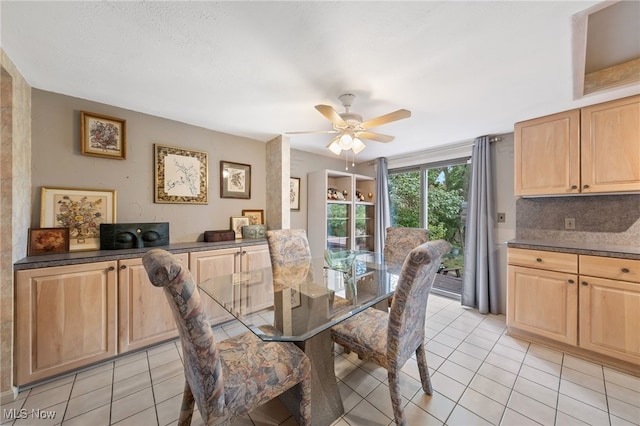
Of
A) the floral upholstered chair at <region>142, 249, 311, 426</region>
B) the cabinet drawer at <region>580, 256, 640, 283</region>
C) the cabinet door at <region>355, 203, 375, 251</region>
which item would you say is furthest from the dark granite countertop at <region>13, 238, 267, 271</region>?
the cabinet drawer at <region>580, 256, 640, 283</region>

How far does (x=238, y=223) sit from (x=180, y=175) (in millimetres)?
865

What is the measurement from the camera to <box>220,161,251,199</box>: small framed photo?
2949 mm

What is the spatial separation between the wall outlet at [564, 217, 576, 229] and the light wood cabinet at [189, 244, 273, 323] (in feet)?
10.7

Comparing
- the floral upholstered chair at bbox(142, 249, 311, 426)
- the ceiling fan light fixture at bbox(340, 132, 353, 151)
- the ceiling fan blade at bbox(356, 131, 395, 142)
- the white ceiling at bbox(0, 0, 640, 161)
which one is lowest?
the floral upholstered chair at bbox(142, 249, 311, 426)

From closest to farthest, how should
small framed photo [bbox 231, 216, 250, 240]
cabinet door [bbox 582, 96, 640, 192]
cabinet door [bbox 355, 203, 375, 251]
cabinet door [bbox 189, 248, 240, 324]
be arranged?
cabinet door [bbox 582, 96, 640, 192], cabinet door [bbox 189, 248, 240, 324], small framed photo [bbox 231, 216, 250, 240], cabinet door [bbox 355, 203, 375, 251]

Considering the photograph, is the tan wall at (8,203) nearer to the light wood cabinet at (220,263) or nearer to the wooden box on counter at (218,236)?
the light wood cabinet at (220,263)

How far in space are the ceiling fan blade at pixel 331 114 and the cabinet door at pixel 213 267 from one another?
1.72 meters

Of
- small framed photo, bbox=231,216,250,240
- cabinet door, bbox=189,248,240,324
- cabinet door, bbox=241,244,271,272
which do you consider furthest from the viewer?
small framed photo, bbox=231,216,250,240

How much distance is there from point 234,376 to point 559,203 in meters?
3.40

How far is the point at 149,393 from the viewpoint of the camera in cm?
163

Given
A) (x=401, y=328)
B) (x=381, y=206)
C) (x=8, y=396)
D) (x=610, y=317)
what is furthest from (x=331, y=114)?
(x=8, y=396)

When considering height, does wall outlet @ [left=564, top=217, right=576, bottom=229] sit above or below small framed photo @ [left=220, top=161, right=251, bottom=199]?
below

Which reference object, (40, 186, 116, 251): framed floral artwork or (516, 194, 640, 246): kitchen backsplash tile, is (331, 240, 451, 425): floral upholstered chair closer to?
(516, 194, 640, 246): kitchen backsplash tile

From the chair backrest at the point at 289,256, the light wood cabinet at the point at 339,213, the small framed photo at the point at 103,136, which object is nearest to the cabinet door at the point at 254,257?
the chair backrest at the point at 289,256
